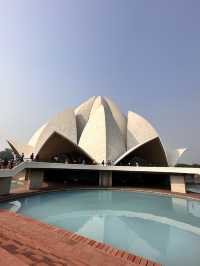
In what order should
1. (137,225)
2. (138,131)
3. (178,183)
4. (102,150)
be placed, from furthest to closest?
(138,131), (102,150), (178,183), (137,225)

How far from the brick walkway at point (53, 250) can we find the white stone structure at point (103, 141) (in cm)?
1395

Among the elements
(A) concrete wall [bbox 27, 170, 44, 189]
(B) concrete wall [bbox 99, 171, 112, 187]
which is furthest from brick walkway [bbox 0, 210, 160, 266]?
(B) concrete wall [bbox 99, 171, 112, 187]

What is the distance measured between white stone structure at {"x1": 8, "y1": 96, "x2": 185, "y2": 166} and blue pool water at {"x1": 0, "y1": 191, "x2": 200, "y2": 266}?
987cm

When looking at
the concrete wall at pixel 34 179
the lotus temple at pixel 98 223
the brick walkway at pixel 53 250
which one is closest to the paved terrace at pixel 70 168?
the lotus temple at pixel 98 223

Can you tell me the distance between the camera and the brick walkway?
124 inches

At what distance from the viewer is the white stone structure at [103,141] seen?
19969 millimetres

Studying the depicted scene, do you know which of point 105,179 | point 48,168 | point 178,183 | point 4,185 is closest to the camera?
point 4,185

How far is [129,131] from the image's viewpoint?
80.8 ft

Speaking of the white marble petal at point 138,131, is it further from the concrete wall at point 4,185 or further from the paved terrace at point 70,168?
the concrete wall at point 4,185

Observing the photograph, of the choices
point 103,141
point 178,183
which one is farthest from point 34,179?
point 178,183

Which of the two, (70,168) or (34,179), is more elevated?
(70,168)

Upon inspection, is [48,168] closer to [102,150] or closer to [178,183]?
[102,150]

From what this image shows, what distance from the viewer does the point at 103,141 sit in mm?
20516

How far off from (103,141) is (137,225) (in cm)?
1412
